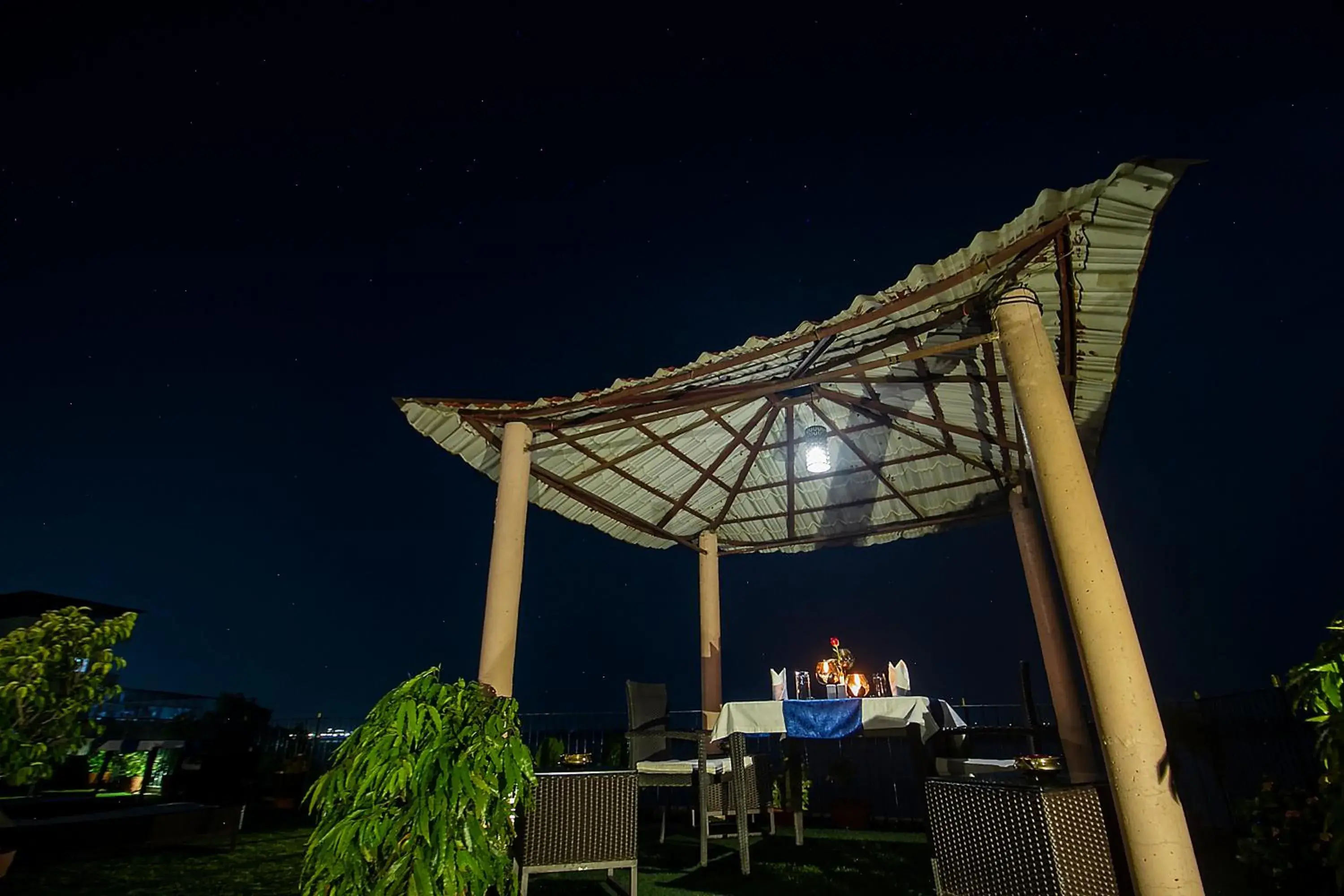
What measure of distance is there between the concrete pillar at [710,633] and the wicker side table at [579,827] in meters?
4.10

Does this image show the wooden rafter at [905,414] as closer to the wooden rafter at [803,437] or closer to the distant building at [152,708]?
the wooden rafter at [803,437]

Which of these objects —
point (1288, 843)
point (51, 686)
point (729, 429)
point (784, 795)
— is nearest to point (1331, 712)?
point (1288, 843)

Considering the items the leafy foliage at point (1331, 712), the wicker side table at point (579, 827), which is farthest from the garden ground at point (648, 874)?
the leafy foliage at point (1331, 712)

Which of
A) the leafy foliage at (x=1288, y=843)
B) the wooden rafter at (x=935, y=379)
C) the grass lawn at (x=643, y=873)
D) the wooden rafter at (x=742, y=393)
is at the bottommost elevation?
the grass lawn at (x=643, y=873)

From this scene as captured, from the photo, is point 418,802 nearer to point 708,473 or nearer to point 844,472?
point 708,473

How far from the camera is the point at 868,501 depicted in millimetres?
7430

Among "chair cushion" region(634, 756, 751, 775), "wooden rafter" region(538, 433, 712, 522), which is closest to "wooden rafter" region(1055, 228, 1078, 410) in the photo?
"chair cushion" region(634, 756, 751, 775)

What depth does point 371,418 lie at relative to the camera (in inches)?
1328

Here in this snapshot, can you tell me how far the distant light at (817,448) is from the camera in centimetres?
565

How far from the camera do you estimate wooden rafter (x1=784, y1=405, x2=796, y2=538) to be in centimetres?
625

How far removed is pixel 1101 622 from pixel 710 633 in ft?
17.6

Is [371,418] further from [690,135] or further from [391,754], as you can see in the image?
[391,754]

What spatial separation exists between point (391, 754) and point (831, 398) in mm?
4402

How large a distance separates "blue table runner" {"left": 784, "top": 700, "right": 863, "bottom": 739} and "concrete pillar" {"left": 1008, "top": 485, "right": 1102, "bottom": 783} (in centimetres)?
176
